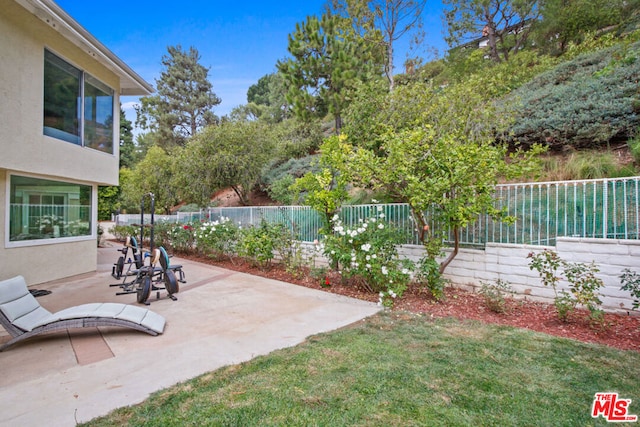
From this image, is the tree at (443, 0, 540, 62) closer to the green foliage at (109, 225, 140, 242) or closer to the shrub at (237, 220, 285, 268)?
the shrub at (237, 220, 285, 268)

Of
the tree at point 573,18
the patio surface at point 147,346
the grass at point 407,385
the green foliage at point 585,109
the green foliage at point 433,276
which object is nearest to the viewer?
the grass at point 407,385

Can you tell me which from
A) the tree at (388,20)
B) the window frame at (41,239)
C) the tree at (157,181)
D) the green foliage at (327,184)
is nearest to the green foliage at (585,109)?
the green foliage at (327,184)

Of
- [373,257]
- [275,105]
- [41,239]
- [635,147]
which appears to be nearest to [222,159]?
[41,239]

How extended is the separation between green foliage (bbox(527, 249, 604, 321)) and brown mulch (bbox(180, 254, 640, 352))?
0.18 m

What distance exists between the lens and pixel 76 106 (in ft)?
24.9

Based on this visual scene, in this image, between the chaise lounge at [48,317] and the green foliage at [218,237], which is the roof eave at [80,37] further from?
the chaise lounge at [48,317]

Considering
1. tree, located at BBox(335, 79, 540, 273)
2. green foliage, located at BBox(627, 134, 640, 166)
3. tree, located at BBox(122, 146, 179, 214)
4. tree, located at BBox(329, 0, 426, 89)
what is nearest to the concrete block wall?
tree, located at BBox(335, 79, 540, 273)

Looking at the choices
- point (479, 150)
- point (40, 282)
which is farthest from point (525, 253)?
point (40, 282)

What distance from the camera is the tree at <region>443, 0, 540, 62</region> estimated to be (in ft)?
53.8

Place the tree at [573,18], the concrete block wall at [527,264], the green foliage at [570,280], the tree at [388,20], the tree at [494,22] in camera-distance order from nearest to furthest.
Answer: the green foliage at [570,280], the concrete block wall at [527,264], the tree at [388,20], the tree at [573,18], the tree at [494,22]

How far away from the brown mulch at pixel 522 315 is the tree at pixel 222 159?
32.1ft

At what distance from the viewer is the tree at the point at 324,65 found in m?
14.1

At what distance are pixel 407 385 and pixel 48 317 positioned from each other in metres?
4.27

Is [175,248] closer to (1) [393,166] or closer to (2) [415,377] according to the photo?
(1) [393,166]
